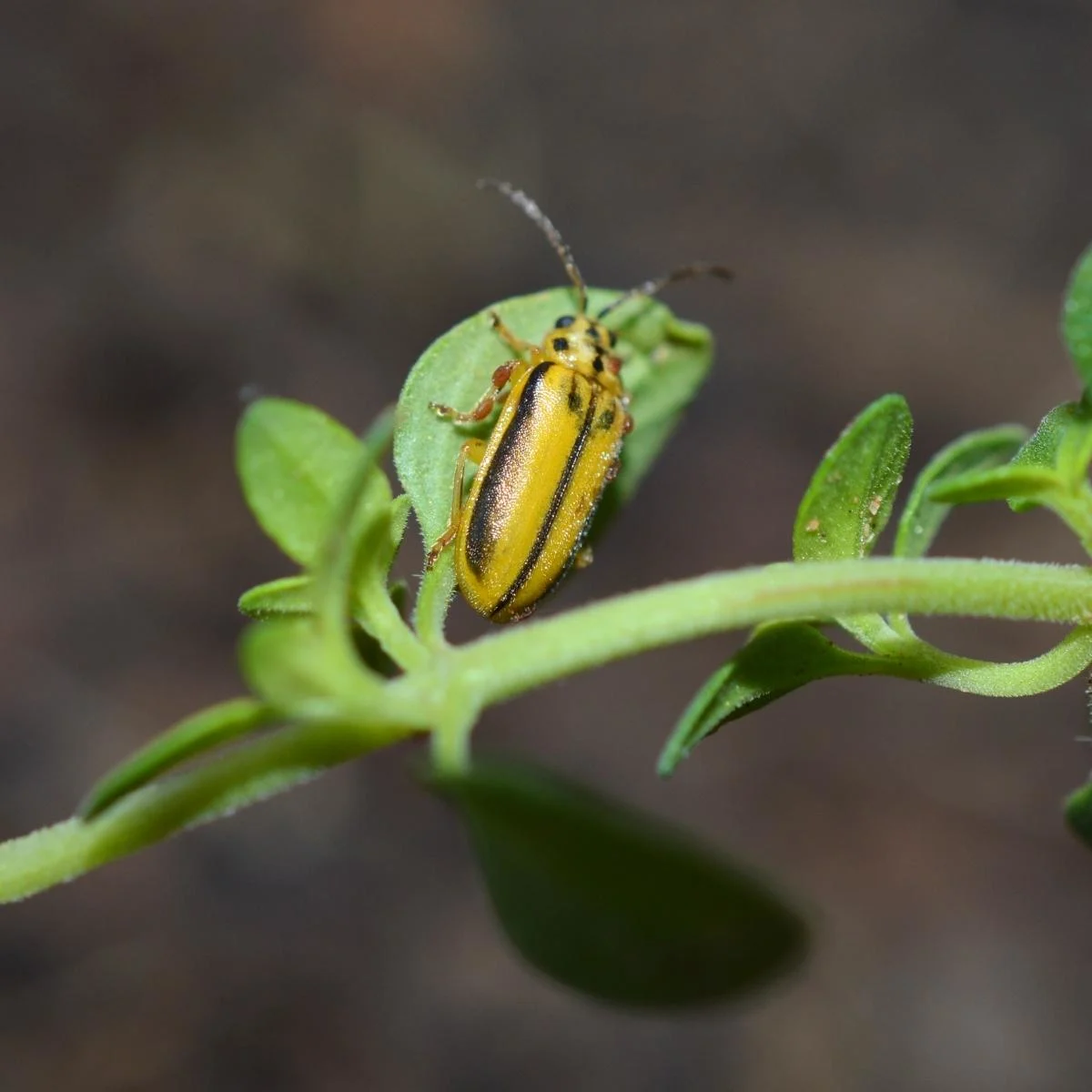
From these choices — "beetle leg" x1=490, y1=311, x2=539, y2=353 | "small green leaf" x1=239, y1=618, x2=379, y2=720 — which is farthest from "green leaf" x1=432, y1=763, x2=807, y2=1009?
"beetle leg" x1=490, y1=311, x2=539, y2=353

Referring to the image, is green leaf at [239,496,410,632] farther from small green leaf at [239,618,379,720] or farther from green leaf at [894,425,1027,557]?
green leaf at [894,425,1027,557]

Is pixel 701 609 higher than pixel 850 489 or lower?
lower

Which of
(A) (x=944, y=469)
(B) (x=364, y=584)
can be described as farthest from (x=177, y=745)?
(A) (x=944, y=469)

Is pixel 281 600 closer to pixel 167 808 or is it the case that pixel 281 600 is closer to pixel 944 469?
pixel 167 808

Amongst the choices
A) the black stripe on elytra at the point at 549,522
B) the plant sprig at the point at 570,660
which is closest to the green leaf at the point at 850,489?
the plant sprig at the point at 570,660

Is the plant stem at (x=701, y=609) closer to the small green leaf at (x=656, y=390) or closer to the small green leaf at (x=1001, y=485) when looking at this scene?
the small green leaf at (x=1001, y=485)

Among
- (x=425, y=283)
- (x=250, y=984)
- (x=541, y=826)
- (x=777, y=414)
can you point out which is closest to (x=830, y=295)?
(x=777, y=414)

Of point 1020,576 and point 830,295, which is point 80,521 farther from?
point 1020,576
